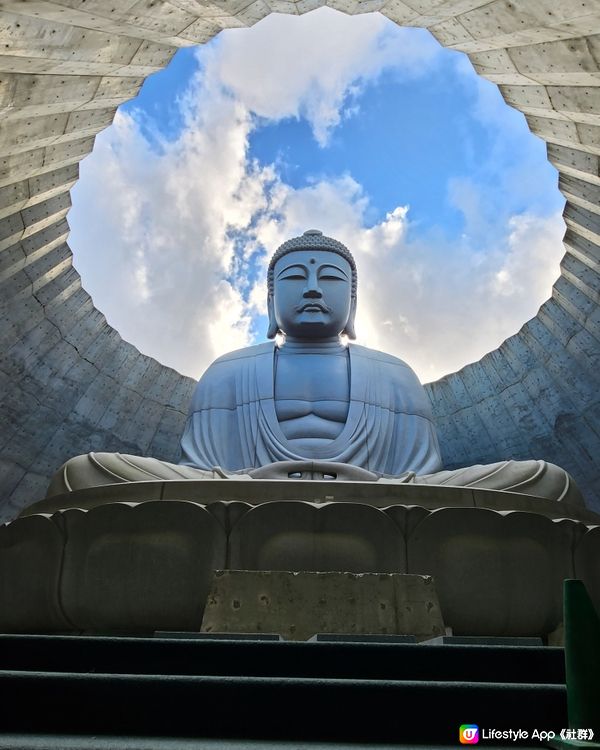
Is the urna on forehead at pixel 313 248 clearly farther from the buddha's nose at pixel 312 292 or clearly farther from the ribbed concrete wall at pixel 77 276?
the ribbed concrete wall at pixel 77 276

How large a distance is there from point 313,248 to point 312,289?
0.59 m

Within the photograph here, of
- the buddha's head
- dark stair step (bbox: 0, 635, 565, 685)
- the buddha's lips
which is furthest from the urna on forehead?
dark stair step (bbox: 0, 635, 565, 685)

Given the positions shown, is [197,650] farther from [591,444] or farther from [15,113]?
[591,444]

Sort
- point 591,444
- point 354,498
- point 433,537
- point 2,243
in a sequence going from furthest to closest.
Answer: point 591,444, point 2,243, point 354,498, point 433,537

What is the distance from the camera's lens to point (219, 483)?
393 cm

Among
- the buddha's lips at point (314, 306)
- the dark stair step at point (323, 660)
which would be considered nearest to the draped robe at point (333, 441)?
the buddha's lips at point (314, 306)

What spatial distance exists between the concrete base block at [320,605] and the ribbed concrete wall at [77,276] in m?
3.30

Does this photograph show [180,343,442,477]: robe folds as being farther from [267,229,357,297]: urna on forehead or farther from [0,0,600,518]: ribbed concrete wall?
[0,0,600,518]: ribbed concrete wall

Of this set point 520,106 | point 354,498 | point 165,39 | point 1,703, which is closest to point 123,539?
point 354,498

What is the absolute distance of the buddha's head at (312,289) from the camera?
707 centimetres

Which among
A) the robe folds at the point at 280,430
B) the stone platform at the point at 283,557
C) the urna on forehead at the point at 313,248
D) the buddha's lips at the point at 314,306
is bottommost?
the stone platform at the point at 283,557

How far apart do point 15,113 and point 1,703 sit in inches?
163

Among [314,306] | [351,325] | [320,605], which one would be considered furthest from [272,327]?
[320,605]

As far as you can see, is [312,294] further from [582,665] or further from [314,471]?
[582,665]
